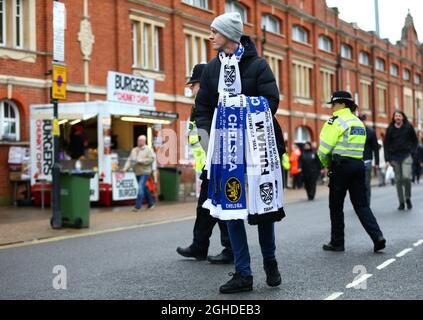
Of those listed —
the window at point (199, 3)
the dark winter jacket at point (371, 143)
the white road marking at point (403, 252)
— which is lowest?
the white road marking at point (403, 252)

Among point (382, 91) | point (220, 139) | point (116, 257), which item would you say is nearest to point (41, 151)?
point (116, 257)

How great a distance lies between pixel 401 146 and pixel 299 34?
83.8 ft

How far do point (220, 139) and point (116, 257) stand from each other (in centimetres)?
307

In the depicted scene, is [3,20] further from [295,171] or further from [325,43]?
[325,43]

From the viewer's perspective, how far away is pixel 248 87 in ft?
16.5

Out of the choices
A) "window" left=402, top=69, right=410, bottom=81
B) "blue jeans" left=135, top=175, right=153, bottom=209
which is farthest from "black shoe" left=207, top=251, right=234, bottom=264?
"window" left=402, top=69, right=410, bottom=81

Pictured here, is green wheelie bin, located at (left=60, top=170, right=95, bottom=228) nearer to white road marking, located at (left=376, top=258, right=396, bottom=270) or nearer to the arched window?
white road marking, located at (left=376, top=258, right=396, bottom=270)

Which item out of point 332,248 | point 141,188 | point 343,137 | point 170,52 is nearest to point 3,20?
point 141,188

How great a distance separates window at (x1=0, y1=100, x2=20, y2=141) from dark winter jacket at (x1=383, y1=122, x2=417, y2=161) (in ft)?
36.4

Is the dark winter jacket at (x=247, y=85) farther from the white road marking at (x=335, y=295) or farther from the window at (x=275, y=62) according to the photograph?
the window at (x=275, y=62)

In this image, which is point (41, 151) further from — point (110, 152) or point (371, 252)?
point (371, 252)

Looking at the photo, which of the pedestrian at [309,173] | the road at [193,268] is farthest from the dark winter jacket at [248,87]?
the pedestrian at [309,173]

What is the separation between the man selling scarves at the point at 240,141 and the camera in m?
4.81

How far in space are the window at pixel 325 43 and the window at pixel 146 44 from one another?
56.2 feet
